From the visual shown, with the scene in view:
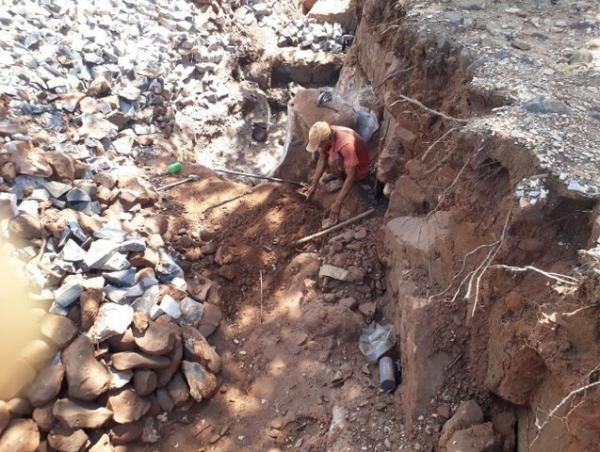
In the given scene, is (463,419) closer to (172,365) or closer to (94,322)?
(172,365)

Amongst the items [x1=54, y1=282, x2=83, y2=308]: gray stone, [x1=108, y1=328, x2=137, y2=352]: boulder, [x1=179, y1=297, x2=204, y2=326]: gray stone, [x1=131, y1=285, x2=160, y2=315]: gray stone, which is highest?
[x1=54, y1=282, x2=83, y2=308]: gray stone

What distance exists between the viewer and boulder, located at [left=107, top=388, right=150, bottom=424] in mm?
4152

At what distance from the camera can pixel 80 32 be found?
24.6ft

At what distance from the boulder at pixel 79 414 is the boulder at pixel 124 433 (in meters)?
0.11

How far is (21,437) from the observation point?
387 centimetres

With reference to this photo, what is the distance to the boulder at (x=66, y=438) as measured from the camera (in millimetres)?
3969

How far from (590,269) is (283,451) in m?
2.71

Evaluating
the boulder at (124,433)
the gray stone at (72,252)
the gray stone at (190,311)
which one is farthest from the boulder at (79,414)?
the gray stone at (72,252)

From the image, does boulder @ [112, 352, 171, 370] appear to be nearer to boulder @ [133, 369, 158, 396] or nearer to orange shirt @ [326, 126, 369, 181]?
boulder @ [133, 369, 158, 396]

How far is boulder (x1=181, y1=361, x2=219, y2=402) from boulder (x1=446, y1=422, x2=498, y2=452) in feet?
6.52

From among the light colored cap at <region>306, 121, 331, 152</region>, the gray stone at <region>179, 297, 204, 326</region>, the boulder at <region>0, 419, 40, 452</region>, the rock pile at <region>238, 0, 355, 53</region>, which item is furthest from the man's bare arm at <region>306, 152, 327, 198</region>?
the rock pile at <region>238, 0, 355, 53</region>

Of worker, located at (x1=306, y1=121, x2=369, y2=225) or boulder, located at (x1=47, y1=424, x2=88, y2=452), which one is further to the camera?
worker, located at (x1=306, y1=121, x2=369, y2=225)

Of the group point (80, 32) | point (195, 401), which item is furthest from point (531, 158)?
point (80, 32)

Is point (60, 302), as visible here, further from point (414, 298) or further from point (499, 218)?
point (499, 218)
